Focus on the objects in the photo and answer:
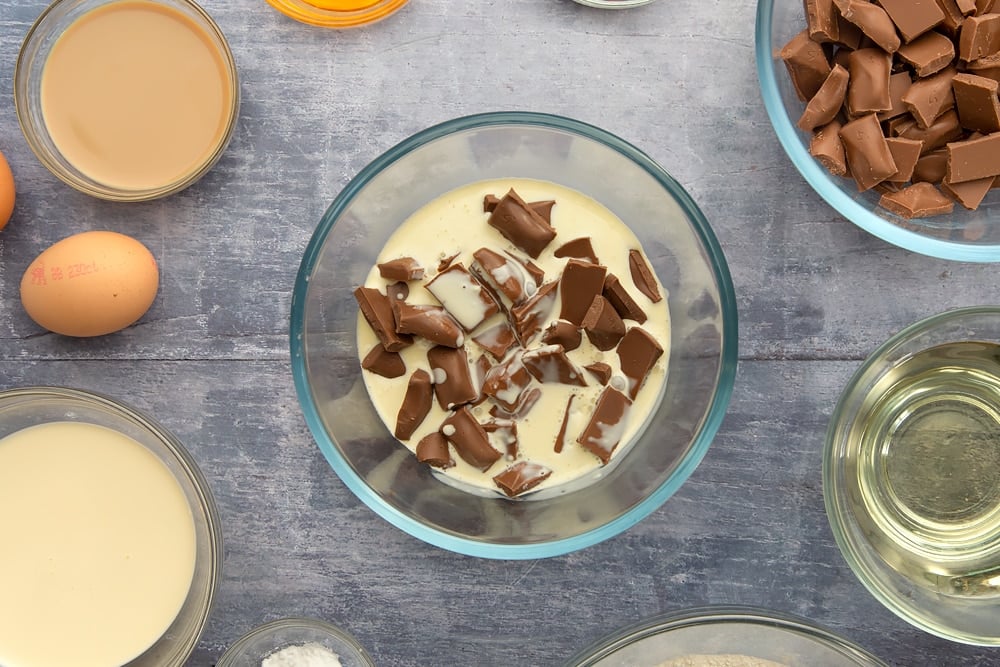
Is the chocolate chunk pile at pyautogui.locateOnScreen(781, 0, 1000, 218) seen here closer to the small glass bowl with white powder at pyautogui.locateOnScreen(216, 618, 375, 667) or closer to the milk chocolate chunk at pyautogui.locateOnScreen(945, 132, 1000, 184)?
the milk chocolate chunk at pyautogui.locateOnScreen(945, 132, 1000, 184)

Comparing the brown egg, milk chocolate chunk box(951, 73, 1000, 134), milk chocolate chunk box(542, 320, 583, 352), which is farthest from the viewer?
the brown egg

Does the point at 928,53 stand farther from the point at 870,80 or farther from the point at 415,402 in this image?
the point at 415,402

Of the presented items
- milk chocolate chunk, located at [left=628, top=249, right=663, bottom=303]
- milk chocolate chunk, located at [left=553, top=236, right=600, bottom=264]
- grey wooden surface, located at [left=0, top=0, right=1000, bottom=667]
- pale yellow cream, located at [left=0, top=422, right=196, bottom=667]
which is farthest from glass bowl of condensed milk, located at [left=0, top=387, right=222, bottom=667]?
milk chocolate chunk, located at [left=628, top=249, right=663, bottom=303]

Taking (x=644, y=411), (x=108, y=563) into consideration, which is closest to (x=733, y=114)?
(x=644, y=411)

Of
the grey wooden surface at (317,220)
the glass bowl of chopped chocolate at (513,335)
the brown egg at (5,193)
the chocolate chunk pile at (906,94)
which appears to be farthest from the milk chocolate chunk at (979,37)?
the brown egg at (5,193)

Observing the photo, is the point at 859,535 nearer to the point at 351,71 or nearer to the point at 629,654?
the point at 629,654
